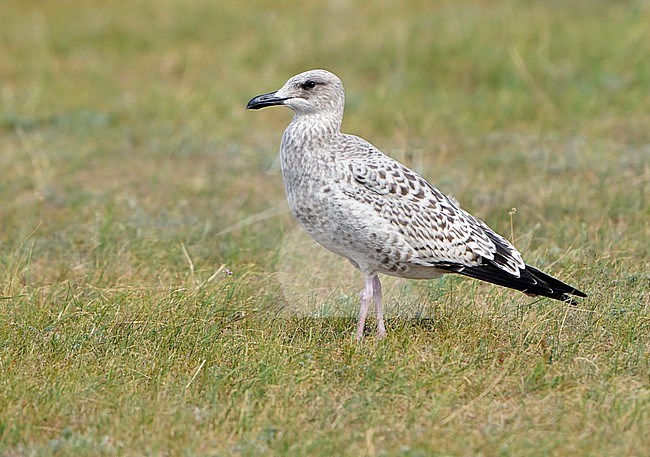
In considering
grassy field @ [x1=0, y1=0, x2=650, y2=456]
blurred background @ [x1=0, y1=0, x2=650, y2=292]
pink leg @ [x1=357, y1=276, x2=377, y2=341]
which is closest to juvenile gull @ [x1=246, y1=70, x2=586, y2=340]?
pink leg @ [x1=357, y1=276, x2=377, y2=341]

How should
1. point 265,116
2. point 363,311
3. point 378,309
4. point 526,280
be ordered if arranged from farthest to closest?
1. point 265,116
2. point 378,309
3. point 363,311
4. point 526,280

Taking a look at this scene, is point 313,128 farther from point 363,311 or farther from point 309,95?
point 363,311

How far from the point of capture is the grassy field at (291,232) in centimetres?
448

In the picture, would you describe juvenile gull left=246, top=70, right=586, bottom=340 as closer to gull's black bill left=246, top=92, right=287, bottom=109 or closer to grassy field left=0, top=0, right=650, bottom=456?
gull's black bill left=246, top=92, right=287, bottom=109

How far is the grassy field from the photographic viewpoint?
14.7 feet

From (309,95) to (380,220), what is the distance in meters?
0.89

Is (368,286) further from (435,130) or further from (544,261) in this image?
(435,130)

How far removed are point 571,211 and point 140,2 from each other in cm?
829

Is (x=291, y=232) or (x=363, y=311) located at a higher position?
(x=363, y=311)

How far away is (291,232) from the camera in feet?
24.4

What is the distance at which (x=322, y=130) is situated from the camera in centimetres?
557

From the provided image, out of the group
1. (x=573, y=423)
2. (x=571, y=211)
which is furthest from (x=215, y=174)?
(x=573, y=423)

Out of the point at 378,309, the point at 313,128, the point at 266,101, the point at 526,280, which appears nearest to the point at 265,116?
the point at 266,101

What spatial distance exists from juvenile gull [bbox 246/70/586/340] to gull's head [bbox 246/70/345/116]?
0.17 feet
